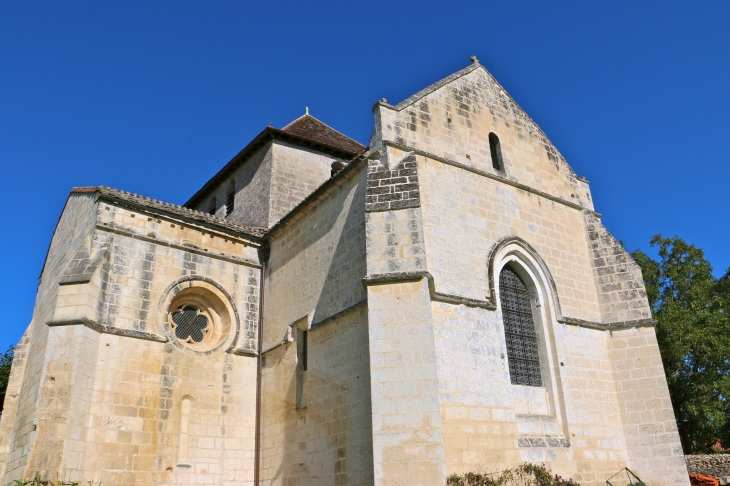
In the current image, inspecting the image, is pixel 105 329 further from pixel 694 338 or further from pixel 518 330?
pixel 694 338

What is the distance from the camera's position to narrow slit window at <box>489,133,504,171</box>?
12438 mm

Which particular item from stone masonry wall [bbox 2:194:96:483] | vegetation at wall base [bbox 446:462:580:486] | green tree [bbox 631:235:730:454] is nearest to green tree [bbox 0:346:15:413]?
stone masonry wall [bbox 2:194:96:483]

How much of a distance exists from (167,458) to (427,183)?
7.18 meters

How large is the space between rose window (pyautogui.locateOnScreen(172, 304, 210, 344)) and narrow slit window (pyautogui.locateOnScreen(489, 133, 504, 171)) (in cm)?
726

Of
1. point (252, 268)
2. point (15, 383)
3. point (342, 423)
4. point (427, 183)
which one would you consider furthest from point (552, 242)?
point (15, 383)

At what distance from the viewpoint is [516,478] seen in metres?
9.23

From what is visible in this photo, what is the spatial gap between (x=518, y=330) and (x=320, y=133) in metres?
11.4

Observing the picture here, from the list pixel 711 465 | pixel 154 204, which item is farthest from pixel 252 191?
pixel 711 465

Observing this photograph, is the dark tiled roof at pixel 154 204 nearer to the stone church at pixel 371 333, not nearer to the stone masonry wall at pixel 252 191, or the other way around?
the stone church at pixel 371 333

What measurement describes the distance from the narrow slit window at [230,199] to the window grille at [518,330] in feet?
34.6

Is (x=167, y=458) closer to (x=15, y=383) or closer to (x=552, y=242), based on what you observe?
(x=15, y=383)

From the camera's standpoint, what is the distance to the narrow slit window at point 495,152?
40.8ft

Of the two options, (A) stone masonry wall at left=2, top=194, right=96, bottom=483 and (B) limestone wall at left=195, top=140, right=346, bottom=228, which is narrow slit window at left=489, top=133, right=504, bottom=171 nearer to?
(B) limestone wall at left=195, top=140, right=346, bottom=228

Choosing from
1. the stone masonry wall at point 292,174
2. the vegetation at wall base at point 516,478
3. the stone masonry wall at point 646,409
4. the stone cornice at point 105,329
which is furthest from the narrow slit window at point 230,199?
the vegetation at wall base at point 516,478
